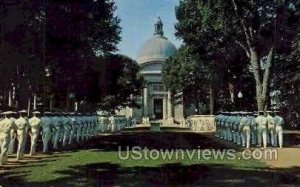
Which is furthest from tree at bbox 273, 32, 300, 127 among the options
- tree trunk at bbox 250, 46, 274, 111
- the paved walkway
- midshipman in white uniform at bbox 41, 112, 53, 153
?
midshipman in white uniform at bbox 41, 112, 53, 153

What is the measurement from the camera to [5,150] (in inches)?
672

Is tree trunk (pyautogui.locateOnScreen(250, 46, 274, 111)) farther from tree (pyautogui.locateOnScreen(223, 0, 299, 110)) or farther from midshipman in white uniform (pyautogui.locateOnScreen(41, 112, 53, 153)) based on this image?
midshipman in white uniform (pyautogui.locateOnScreen(41, 112, 53, 153))

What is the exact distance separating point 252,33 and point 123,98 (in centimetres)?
Result: 4868

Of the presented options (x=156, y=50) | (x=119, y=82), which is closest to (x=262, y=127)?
(x=119, y=82)

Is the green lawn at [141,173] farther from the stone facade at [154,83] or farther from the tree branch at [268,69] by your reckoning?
the stone facade at [154,83]

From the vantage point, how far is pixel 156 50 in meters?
117

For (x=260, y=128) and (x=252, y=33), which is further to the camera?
(x=252, y=33)

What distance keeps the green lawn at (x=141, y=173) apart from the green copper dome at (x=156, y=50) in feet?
321

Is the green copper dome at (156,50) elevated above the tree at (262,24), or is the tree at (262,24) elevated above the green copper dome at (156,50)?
the green copper dome at (156,50)

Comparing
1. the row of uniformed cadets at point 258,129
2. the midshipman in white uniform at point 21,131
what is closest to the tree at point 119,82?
the row of uniformed cadets at point 258,129

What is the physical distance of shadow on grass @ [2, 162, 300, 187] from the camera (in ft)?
40.2

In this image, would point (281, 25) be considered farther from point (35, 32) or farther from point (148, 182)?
point (148, 182)

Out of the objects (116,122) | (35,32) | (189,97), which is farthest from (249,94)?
(35,32)

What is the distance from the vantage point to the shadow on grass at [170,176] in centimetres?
1225
